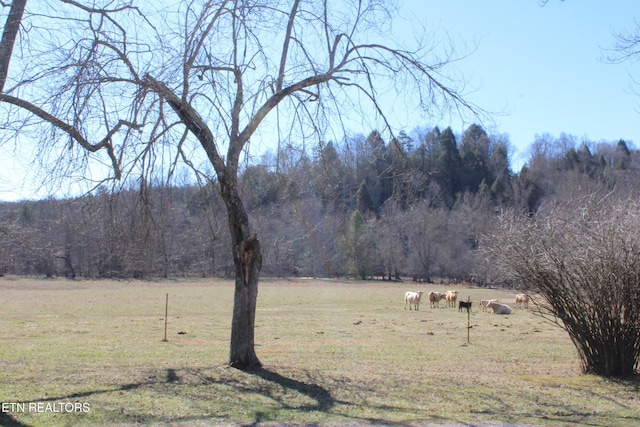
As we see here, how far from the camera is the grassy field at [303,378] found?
24.1ft

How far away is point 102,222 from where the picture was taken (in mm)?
10000

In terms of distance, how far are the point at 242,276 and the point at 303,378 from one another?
191 cm

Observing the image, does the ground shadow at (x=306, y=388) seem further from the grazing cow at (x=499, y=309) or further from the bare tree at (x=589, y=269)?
the grazing cow at (x=499, y=309)

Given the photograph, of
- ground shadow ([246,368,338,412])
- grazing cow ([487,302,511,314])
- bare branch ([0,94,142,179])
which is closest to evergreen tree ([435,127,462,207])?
grazing cow ([487,302,511,314])

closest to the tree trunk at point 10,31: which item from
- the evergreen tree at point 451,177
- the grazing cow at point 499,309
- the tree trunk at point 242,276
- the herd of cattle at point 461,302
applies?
the tree trunk at point 242,276

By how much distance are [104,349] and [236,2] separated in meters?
9.00

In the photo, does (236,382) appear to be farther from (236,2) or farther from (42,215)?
(236,2)

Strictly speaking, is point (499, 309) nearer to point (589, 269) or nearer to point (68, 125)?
point (589, 269)

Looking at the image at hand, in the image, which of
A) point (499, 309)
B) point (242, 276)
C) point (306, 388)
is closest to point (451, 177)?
point (499, 309)

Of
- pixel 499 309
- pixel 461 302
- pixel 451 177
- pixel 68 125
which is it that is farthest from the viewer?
pixel 451 177

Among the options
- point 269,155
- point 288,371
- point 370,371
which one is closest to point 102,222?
point 269,155

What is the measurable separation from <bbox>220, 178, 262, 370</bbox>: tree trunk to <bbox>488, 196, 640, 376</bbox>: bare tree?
13.9 ft

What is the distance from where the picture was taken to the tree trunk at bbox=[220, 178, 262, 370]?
9859 millimetres

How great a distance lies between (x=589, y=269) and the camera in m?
9.71
